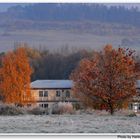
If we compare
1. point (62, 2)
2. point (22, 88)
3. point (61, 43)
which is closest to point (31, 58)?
point (61, 43)

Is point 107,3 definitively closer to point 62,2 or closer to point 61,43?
point 62,2

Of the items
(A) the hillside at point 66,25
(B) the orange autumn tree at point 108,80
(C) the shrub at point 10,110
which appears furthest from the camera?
(B) the orange autumn tree at point 108,80

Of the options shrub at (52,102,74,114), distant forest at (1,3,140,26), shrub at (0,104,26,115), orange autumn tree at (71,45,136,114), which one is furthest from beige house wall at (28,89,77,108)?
distant forest at (1,3,140,26)

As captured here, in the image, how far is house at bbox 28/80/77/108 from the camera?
1530 centimetres

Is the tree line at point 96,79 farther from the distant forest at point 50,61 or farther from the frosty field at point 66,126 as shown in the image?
the frosty field at point 66,126

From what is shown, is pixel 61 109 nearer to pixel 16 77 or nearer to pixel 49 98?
pixel 49 98

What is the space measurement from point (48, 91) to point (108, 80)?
4.71 meters

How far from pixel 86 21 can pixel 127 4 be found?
3068 millimetres

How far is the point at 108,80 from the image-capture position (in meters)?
20.5

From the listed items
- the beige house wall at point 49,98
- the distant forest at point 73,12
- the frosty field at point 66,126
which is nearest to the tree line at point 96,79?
the beige house wall at point 49,98

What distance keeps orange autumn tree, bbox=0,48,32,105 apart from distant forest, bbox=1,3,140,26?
2101 millimetres

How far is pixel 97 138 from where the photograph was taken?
32.2 ft

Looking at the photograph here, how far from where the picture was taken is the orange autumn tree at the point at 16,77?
16.6 meters

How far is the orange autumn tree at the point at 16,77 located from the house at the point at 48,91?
14.2 inches
